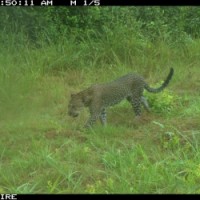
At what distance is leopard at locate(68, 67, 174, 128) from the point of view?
275 inches

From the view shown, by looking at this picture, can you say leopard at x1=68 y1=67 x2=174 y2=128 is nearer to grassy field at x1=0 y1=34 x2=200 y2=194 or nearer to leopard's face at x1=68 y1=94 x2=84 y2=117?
leopard's face at x1=68 y1=94 x2=84 y2=117

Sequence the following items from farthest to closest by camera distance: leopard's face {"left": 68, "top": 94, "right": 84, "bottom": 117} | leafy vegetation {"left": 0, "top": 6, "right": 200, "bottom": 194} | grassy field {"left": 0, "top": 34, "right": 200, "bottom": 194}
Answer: leopard's face {"left": 68, "top": 94, "right": 84, "bottom": 117}, leafy vegetation {"left": 0, "top": 6, "right": 200, "bottom": 194}, grassy field {"left": 0, "top": 34, "right": 200, "bottom": 194}

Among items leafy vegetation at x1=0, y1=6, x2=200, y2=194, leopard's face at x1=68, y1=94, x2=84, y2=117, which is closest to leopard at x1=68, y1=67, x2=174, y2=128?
leopard's face at x1=68, y1=94, x2=84, y2=117

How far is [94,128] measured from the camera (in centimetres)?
690

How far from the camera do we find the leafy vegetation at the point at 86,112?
5.37 m

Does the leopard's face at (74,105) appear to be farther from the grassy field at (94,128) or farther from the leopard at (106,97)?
the grassy field at (94,128)

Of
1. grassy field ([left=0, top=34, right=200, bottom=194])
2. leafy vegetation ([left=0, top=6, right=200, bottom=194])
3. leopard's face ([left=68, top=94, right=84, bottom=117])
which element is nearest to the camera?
grassy field ([left=0, top=34, right=200, bottom=194])

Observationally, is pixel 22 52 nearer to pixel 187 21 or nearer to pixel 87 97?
pixel 87 97

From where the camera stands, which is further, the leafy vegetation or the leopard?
the leopard

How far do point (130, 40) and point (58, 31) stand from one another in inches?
60.6

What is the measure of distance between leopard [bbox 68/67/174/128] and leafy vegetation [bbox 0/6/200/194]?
6.1 inches

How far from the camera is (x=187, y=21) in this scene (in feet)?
37.8

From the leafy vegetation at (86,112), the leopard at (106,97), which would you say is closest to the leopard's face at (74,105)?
the leopard at (106,97)

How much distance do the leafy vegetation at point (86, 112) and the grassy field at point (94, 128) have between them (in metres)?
0.01
